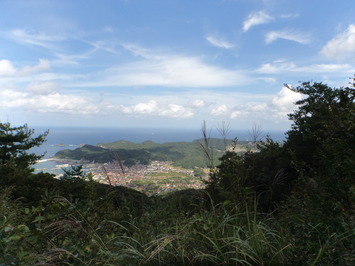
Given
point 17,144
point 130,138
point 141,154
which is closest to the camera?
point 17,144

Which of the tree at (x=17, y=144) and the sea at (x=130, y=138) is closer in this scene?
the sea at (x=130, y=138)

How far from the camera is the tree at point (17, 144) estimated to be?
1396cm

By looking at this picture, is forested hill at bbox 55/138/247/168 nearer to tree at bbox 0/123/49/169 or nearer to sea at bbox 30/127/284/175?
sea at bbox 30/127/284/175

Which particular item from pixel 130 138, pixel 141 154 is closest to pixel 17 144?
pixel 130 138

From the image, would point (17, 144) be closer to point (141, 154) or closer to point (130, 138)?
point (130, 138)

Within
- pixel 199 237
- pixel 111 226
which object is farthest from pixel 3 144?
pixel 199 237

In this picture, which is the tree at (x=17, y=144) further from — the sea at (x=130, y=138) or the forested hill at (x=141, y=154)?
the forested hill at (x=141, y=154)

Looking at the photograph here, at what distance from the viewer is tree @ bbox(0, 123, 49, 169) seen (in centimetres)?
1396

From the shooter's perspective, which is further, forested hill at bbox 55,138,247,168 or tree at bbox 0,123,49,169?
tree at bbox 0,123,49,169

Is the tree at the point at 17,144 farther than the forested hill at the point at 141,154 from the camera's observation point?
Yes

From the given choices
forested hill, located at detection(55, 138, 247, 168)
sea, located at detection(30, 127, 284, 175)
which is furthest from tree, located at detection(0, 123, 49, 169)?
forested hill, located at detection(55, 138, 247, 168)

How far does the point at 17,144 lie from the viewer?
14.7 metres

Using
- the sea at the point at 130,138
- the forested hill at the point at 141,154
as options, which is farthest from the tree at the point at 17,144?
the forested hill at the point at 141,154

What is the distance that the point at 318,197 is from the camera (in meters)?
1.81
